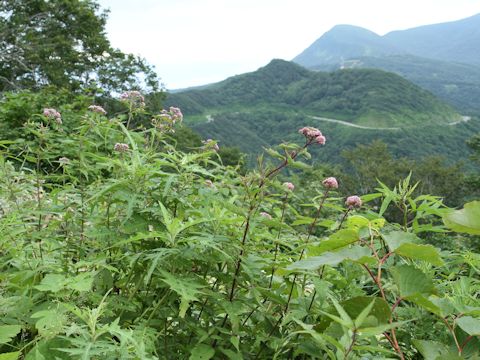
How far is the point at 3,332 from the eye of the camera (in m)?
1.18

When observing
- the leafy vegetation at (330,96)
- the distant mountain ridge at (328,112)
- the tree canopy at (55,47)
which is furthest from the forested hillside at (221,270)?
the leafy vegetation at (330,96)

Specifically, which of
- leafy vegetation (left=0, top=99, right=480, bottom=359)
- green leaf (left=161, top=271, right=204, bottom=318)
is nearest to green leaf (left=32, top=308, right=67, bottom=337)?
leafy vegetation (left=0, top=99, right=480, bottom=359)

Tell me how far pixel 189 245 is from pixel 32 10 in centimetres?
2351

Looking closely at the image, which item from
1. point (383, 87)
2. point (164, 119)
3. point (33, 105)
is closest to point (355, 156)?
point (33, 105)

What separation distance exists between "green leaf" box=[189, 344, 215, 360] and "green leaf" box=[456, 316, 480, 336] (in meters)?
0.65

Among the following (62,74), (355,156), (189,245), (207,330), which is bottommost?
(355,156)

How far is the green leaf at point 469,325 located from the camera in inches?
39.5

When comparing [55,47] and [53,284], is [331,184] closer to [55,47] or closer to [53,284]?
[53,284]

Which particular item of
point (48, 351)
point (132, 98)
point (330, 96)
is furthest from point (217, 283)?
point (330, 96)

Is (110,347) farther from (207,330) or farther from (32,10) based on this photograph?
(32,10)

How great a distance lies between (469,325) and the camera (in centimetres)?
102

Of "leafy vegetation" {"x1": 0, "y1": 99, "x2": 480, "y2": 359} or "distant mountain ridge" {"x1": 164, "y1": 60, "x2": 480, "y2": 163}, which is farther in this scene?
"distant mountain ridge" {"x1": 164, "y1": 60, "x2": 480, "y2": 163}

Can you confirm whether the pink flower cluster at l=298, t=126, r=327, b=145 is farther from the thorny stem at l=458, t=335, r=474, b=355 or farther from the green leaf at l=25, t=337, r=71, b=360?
the green leaf at l=25, t=337, r=71, b=360

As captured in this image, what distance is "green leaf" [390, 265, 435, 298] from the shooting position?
42.2 inches
